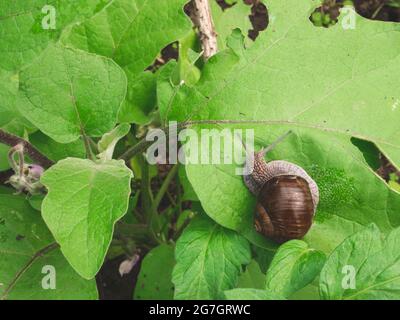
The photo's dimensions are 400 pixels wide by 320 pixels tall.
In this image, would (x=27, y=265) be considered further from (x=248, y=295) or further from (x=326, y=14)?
(x=326, y=14)

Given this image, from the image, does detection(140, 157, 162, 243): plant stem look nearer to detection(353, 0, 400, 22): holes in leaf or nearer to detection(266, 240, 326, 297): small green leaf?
detection(266, 240, 326, 297): small green leaf

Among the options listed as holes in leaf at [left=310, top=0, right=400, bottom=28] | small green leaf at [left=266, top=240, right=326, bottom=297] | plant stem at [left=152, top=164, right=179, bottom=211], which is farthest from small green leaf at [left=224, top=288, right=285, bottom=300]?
holes in leaf at [left=310, top=0, right=400, bottom=28]

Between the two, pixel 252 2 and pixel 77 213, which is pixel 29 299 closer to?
pixel 77 213

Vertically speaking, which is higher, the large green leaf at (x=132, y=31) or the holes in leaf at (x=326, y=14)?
the large green leaf at (x=132, y=31)

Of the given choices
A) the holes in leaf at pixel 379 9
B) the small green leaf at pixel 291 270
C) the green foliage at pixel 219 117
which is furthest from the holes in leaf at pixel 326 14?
the small green leaf at pixel 291 270

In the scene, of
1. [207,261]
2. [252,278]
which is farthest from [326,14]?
[207,261]

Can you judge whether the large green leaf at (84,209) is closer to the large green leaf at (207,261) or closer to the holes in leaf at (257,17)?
the large green leaf at (207,261)

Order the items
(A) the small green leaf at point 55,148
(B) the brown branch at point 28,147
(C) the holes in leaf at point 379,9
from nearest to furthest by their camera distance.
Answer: (B) the brown branch at point 28,147 < (A) the small green leaf at point 55,148 < (C) the holes in leaf at point 379,9
